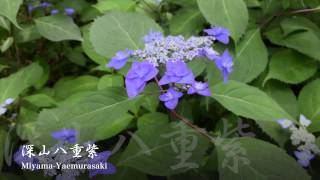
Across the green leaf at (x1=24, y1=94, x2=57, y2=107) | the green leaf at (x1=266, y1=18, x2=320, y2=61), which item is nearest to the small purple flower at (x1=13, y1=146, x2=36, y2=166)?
the green leaf at (x1=24, y1=94, x2=57, y2=107)

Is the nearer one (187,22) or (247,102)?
(247,102)

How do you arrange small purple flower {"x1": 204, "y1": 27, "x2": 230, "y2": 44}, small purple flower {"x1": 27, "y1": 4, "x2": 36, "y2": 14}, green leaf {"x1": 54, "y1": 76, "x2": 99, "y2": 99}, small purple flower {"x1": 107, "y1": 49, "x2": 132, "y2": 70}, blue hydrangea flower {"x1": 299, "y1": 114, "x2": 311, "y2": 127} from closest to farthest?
small purple flower {"x1": 107, "y1": 49, "x2": 132, "y2": 70} → small purple flower {"x1": 204, "y1": 27, "x2": 230, "y2": 44} → blue hydrangea flower {"x1": 299, "y1": 114, "x2": 311, "y2": 127} → green leaf {"x1": 54, "y1": 76, "x2": 99, "y2": 99} → small purple flower {"x1": 27, "y1": 4, "x2": 36, "y2": 14}

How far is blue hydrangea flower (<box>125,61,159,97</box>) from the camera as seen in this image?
1.00m

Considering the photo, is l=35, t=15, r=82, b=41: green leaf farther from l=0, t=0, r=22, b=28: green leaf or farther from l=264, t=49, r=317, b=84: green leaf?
l=264, t=49, r=317, b=84: green leaf

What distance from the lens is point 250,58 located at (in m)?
1.43

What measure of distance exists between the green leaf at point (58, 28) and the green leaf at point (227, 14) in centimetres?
62

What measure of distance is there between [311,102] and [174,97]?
0.66m

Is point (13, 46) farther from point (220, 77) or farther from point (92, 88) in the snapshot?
point (220, 77)

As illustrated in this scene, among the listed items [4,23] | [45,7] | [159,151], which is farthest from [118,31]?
[45,7]

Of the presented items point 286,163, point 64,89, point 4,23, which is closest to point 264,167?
point 286,163

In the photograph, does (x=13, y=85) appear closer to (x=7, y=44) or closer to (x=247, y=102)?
(x=7, y=44)

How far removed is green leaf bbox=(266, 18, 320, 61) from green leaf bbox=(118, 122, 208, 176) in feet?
1.97

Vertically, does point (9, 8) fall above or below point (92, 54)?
above

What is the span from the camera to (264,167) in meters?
1.00
